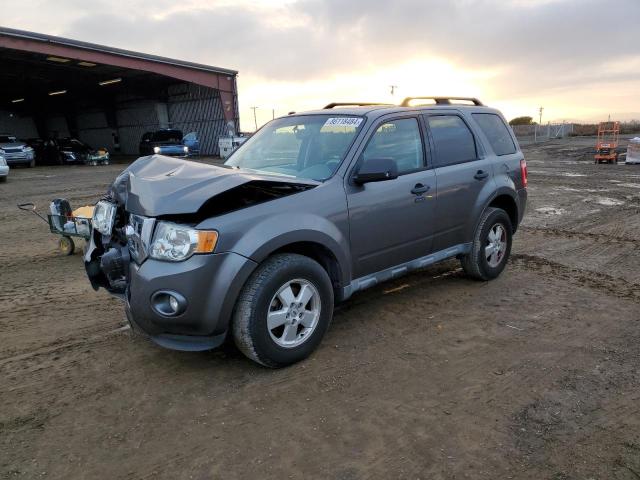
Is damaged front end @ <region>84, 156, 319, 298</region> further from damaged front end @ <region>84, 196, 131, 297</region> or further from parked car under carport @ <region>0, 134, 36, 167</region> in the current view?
parked car under carport @ <region>0, 134, 36, 167</region>

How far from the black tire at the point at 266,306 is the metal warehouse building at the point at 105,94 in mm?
22834

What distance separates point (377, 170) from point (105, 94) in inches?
1558

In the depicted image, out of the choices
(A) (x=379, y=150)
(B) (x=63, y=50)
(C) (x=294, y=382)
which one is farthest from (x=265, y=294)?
(B) (x=63, y=50)

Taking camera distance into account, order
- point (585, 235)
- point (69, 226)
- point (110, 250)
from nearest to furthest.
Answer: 1. point (110, 250)
2. point (69, 226)
3. point (585, 235)

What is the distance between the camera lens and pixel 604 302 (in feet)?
15.3

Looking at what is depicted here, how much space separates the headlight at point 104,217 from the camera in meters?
3.79

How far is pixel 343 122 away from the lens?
4227 millimetres

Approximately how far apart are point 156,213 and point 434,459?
2.22 meters

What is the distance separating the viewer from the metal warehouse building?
2417 cm

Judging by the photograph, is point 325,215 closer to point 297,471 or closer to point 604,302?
point 297,471

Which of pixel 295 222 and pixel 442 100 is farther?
pixel 442 100

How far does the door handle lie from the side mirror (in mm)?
544

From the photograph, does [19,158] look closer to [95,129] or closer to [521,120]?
[95,129]

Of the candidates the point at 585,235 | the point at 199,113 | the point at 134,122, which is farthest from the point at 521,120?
the point at 585,235
